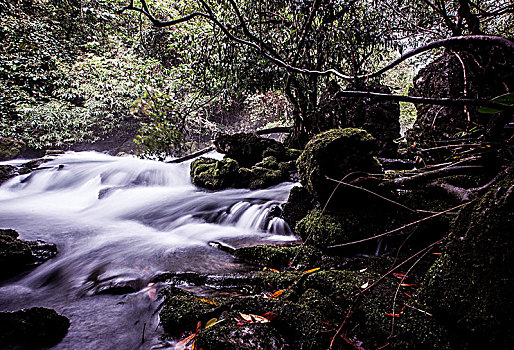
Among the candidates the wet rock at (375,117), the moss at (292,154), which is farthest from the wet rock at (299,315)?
the moss at (292,154)

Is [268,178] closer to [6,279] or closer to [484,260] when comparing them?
[6,279]

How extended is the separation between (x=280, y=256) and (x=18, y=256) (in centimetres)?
362

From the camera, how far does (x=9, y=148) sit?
1551 cm

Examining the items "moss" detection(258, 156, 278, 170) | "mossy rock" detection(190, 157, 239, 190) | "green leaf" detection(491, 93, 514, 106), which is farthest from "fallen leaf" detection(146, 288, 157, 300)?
"moss" detection(258, 156, 278, 170)

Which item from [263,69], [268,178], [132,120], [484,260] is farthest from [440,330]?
[132,120]

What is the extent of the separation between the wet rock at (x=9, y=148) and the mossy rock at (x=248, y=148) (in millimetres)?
15786

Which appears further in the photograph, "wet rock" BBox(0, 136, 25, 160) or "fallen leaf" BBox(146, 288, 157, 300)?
"wet rock" BBox(0, 136, 25, 160)

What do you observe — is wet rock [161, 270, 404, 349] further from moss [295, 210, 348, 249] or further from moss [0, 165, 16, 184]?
moss [0, 165, 16, 184]

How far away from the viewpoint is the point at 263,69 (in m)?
6.46

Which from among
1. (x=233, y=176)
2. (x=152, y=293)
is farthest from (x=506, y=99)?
(x=233, y=176)

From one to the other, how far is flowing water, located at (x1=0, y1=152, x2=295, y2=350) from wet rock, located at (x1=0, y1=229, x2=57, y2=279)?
16 cm

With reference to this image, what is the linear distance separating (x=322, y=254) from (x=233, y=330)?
1.55 m

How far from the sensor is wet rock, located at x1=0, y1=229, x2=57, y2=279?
327 cm

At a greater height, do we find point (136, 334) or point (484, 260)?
point (484, 260)
